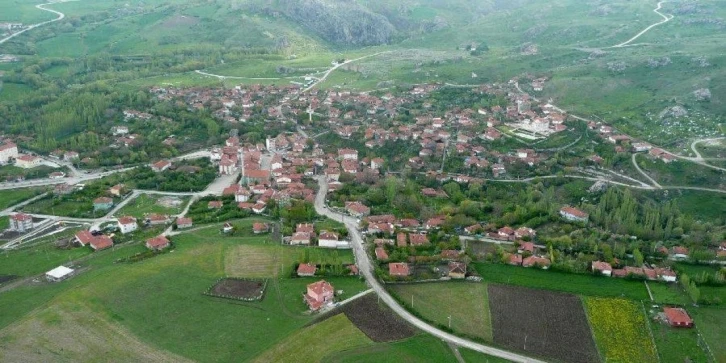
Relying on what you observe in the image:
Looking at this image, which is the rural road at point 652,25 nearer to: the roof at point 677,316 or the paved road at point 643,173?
the paved road at point 643,173

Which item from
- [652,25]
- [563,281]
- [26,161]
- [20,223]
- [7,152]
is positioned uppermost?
[652,25]

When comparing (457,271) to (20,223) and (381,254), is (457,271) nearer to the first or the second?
(381,254)

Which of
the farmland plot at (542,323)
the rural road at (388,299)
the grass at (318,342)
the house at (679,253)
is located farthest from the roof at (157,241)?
the house at (679,253)

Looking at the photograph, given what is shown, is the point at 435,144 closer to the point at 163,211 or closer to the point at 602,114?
the point at 602,114

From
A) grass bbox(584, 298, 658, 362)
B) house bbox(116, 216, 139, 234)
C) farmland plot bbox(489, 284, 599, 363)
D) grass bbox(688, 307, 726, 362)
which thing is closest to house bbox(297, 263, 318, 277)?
farmland plot bbox(489, 284, 599, 363)

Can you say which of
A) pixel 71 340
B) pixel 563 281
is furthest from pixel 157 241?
pixel 563 281

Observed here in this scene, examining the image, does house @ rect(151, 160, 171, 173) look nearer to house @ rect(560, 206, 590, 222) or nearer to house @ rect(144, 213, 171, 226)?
house @ rect(144, 213, 171, 226)

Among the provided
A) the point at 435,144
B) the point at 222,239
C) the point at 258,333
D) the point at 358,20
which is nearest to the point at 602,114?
the point at 435,144
